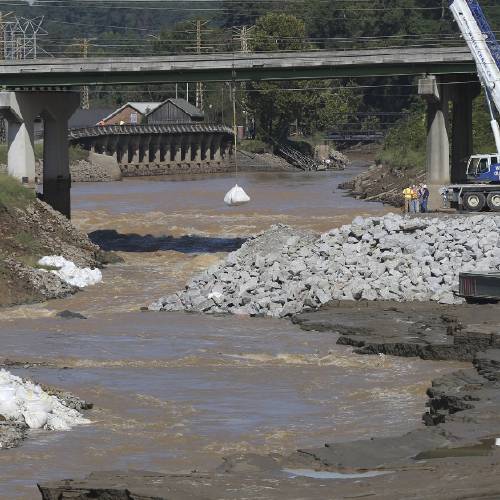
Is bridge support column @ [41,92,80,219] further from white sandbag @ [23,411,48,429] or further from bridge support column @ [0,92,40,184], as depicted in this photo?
white sandbag @ [23,411,48,429]

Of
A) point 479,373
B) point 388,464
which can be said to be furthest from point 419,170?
point 388,464

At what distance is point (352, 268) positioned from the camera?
46031 millimetres

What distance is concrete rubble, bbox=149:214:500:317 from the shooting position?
44350 mm

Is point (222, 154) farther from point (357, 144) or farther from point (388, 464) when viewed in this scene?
point (388, 464)

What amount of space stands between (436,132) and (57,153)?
18.1 metres

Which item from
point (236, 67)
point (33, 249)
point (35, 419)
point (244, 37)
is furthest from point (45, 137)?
point (244, 37)

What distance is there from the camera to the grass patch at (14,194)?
6006 cm

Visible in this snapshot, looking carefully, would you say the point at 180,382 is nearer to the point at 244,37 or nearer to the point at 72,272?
the point at 72,272

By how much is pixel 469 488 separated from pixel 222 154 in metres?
119

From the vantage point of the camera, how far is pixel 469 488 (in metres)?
21.6

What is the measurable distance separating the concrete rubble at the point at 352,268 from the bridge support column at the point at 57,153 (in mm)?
21829

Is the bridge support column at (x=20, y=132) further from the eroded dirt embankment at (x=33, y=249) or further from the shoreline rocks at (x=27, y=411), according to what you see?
the shoreline rocks at (x=27, y=411)

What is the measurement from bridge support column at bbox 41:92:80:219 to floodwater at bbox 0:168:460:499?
12630 millimetres

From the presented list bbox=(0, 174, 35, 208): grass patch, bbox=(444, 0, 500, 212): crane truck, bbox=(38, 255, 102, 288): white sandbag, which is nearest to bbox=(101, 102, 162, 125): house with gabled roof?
bbox=(0, 174, 35, 208): grass patch
